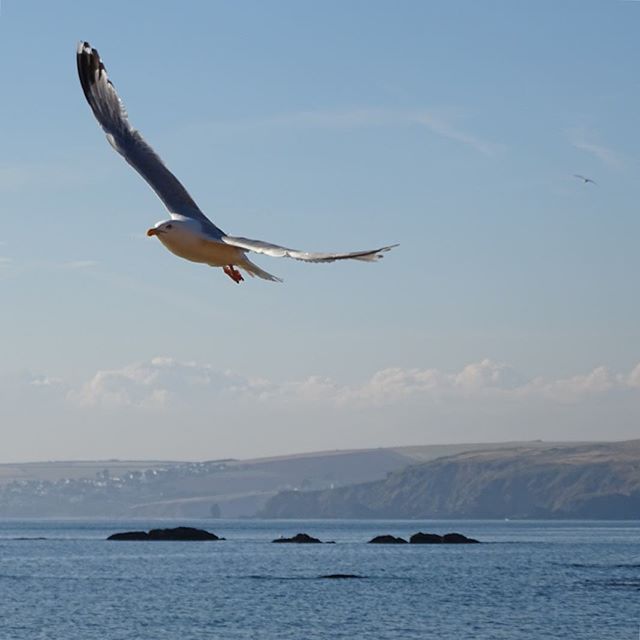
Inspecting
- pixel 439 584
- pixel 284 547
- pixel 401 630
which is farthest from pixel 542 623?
pixel 284 547

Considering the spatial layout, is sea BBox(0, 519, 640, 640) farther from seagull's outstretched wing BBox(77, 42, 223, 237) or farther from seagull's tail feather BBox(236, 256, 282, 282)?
seagull's tail feather BBox(236, 256, 282, 282)

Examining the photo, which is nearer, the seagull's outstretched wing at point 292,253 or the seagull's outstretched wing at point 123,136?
the seagull's outstretched wing at point 292,253

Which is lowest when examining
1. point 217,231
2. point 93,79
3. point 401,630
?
point 401,630

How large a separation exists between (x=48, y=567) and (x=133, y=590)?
118 feet

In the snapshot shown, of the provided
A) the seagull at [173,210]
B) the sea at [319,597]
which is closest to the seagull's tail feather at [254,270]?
the seagull at [173,210]

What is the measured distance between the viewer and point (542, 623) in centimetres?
8144

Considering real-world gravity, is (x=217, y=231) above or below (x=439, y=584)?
above

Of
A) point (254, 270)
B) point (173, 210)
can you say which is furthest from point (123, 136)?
point (254, 270)

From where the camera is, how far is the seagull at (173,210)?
12.7 m

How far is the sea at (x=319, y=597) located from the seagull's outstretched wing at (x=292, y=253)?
62209 mm

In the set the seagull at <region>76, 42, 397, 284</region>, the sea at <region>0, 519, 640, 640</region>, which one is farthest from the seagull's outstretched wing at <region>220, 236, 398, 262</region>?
the sea at <region>0, 519, 640, 640</region>

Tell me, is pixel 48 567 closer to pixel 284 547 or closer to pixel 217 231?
pixel 284 547

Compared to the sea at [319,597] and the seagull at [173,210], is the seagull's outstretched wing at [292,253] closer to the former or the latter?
the seagull at [173,210]

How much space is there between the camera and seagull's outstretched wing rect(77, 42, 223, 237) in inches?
605
